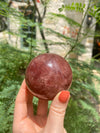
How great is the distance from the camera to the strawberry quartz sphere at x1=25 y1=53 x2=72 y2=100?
78 centimetres

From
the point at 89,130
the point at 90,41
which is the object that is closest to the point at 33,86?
the point at 89,130

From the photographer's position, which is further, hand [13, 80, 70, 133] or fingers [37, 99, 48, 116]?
fingers [37, 99, 48, 116]

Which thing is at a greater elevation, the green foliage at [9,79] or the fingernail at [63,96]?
the fingernail at [63,96]

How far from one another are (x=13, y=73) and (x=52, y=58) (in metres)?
1.23

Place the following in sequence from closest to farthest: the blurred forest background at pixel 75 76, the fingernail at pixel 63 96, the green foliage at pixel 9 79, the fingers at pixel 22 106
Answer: the fingernail at pixel 63 96 → the fingers at pixel 22 106 → the green foliage at pixel 9 79 → the blurred forest background at pixel 75 76

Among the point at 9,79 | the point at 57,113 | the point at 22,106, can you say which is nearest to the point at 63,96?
the point at 57,113

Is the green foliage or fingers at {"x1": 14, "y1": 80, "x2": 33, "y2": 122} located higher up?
fingers at {"x1": 14, "y1": 80, "x2": 33, "y2": 122}

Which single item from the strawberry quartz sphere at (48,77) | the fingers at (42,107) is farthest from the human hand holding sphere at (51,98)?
the fingers at (42,107)

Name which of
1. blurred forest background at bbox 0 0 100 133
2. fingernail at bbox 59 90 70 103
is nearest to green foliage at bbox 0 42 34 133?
blurred forest background at bbox 0 0 100 133

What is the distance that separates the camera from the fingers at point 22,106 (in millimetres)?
956

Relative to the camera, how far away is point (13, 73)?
1.93 metres

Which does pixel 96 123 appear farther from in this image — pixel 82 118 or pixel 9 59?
pixel 9 59

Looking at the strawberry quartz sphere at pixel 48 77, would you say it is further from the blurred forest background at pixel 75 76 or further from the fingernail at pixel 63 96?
the blurred forest background at pixel 75 76

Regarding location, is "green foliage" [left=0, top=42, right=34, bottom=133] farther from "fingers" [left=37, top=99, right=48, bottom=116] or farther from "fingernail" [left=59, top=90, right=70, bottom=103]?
"fingernail" [left=59, top=90, right=70, bottom=103]
